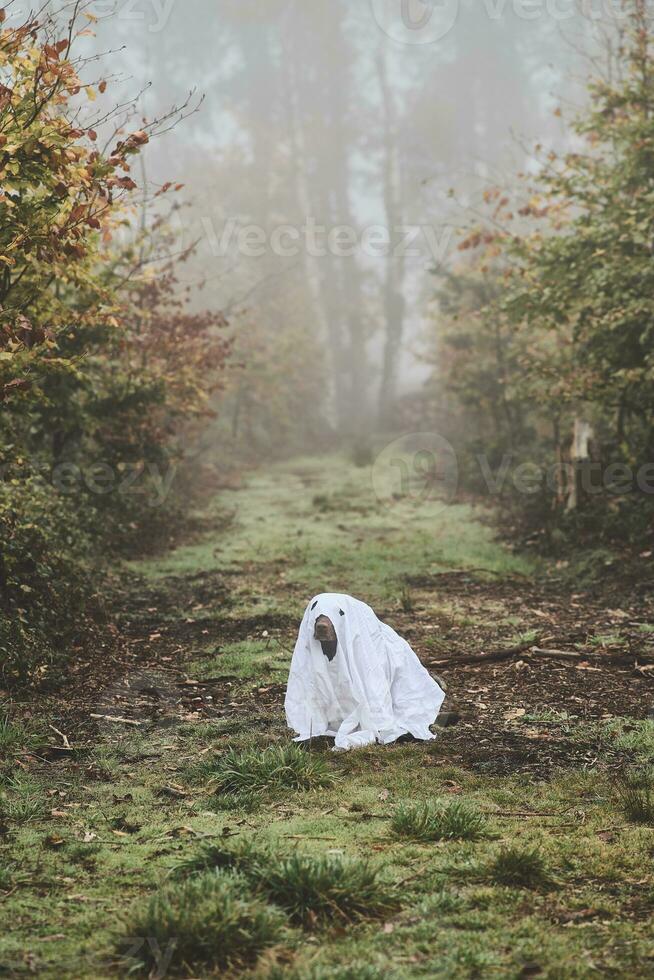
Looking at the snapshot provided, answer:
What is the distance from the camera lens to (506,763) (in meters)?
7.56

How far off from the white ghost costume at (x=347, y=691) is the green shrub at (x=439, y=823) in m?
1.85

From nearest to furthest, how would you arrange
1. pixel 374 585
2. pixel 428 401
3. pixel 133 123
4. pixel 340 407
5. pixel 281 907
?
pixel 281 907 → pixel 374 585 → pixel 133 123 → pixel 428 401 → pixel 340 407

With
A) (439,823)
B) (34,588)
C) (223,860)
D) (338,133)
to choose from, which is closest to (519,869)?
(439,823)

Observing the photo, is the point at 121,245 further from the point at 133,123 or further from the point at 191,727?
the point at 133,123

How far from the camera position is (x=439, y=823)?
6035mm

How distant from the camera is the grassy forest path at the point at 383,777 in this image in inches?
183

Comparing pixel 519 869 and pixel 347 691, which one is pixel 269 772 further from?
pixel 519 869

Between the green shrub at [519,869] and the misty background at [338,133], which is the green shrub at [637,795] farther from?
the misty background at [338,133]

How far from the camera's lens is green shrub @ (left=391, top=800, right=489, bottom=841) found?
5.95 metres

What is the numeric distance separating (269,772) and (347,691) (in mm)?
1451

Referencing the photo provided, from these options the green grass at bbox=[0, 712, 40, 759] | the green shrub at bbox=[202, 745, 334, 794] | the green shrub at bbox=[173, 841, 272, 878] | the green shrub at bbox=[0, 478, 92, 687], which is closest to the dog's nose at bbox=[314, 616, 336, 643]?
the green shrub at bbox=[202, 745, 334, 794]

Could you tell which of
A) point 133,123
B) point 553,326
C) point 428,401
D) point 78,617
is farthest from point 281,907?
point 428,401

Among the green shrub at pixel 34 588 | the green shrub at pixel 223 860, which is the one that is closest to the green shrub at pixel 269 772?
the green shrub at pixel 223 860

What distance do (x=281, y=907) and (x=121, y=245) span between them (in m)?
14.2
